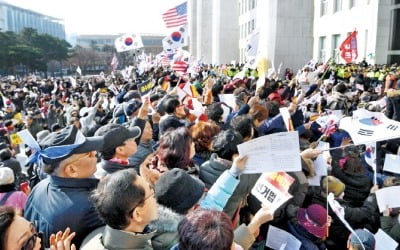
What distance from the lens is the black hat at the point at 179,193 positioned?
2.20m

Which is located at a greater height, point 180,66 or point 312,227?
point 180,66

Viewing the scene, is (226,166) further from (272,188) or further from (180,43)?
(180,43)

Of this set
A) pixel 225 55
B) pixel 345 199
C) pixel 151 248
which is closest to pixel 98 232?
pixel 151 248

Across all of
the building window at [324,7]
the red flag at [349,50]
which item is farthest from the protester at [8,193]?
the building window at [324,7]

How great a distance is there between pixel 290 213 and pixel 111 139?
133cm

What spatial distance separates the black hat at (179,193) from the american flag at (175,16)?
12289 mm

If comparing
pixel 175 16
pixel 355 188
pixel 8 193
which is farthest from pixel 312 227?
pixel 175 16

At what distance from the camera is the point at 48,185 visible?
8.02 feet

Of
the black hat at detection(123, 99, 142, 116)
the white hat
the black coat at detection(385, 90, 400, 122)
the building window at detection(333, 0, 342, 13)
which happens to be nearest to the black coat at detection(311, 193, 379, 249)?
the white hat

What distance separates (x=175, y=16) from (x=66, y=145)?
41.3ft

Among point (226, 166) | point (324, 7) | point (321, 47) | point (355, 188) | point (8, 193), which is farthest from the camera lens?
point (324, 7)

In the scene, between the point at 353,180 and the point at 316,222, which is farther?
the point at 353,180

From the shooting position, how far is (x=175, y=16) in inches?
566

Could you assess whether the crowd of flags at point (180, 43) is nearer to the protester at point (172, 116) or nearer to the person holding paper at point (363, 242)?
the protester at point (172, 116)
